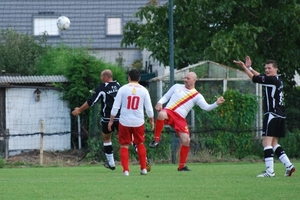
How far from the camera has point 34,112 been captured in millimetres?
26109

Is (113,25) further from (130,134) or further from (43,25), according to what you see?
(130,134)

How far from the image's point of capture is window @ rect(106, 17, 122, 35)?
4272 cm

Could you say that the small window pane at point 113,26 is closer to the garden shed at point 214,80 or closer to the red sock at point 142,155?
the garden shed at point 214,80

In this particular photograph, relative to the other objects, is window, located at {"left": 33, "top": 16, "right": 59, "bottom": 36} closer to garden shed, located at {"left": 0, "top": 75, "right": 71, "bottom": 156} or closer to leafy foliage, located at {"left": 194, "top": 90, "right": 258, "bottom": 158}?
garden shed, located at {"left": 0, "top": 75, "right": 71, "bottom": 156}

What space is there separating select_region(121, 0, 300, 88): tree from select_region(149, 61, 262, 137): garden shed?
31 cm

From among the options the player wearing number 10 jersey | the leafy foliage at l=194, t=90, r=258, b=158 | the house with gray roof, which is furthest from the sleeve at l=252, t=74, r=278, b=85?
the house with gray roof

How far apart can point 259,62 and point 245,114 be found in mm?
Answer: 1890

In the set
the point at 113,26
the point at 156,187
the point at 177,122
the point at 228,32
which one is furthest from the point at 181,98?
the point at 113,26

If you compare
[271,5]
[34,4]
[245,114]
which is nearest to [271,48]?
[271,5]

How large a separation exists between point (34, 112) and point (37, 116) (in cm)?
15

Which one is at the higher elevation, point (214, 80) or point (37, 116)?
point (214, 80)

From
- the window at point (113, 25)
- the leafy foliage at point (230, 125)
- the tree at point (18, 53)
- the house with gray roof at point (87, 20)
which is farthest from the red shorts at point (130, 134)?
the window at point (113, 25)

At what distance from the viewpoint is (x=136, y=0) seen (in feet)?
141

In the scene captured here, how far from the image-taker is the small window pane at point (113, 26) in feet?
140
